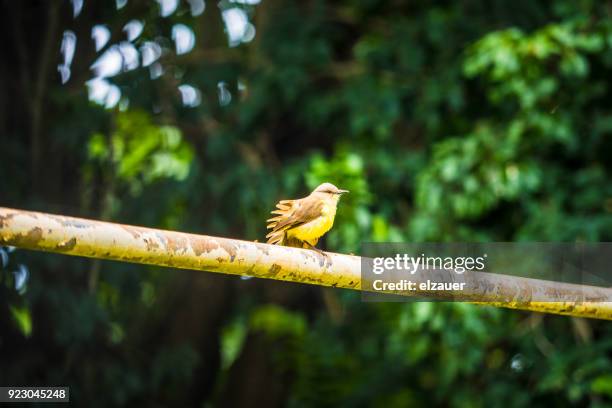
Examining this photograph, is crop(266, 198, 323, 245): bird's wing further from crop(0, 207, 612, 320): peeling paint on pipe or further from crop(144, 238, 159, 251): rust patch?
crop(144, 238, 159, 251): rust patch

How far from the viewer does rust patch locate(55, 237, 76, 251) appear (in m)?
2.54

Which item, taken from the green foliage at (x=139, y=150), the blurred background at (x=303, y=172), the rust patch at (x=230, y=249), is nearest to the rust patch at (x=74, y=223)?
the rust patch at (x=230, y=249)

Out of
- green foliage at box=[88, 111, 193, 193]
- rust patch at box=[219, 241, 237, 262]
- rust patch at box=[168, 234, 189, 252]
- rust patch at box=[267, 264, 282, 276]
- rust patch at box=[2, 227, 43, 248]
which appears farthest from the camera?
green foliage at box=[88, 111, 193, 193]

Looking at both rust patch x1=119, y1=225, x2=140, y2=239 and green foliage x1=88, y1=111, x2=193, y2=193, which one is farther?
green foliage x1=88, y1=111, x2=193, y2=193

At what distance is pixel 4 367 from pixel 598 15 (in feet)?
17.1

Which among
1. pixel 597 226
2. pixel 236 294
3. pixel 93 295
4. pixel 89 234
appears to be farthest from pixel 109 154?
pixel 89 234

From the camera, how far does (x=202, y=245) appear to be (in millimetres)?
2855

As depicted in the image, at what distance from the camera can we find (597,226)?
6.82 meters

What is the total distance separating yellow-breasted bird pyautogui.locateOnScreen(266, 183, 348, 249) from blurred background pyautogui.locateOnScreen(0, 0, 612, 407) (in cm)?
237

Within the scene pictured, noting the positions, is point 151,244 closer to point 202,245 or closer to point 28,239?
point 202,245

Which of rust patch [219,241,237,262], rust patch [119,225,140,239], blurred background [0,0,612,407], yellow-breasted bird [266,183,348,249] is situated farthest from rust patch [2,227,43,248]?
blurred background [0,0,612,407]

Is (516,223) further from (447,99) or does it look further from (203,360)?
(203,360)

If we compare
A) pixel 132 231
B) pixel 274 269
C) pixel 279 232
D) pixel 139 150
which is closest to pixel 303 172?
pixel 139 150

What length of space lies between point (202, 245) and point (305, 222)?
3.58ft
